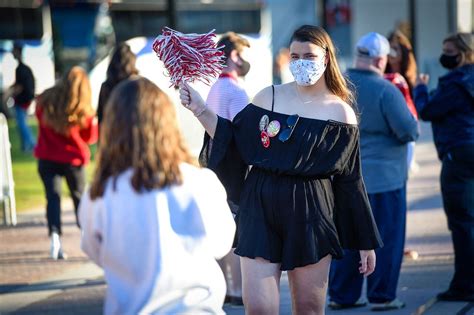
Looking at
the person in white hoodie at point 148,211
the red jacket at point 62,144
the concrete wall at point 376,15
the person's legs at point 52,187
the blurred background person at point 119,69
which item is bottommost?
the person's legs at point 52,187

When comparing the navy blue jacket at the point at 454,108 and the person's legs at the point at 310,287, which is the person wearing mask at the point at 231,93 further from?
the person's legs at the point at 310,287

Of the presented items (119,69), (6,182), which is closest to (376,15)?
(6,182)

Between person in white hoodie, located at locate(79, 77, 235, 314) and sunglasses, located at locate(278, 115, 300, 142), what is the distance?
47.5 inches

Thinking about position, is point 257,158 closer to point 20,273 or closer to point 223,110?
point 223,110

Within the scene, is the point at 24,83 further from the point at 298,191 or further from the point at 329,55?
the point at 298,191

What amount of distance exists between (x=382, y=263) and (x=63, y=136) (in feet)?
12.3

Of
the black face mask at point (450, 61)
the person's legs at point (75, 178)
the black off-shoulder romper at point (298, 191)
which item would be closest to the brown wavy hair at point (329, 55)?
the black off-shoulder romper at point (298, 191)

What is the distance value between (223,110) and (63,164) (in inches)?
117

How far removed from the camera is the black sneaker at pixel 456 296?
23.4ft

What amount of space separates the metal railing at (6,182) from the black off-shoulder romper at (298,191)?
727 cm

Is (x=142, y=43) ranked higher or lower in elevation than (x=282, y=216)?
higher

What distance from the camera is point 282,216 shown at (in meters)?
4.68

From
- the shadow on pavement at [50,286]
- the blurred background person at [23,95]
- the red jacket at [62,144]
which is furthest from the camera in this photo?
the blurred background person at [23,95]

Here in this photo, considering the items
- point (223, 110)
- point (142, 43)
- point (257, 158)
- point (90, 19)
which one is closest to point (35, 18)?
point (90, 19)
